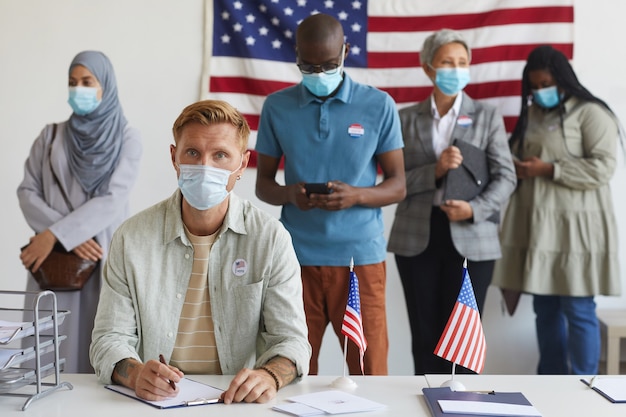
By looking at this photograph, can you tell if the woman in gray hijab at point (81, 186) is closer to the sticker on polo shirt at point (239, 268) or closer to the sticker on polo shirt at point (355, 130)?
the sticker on polo shirt at point (355, 130)

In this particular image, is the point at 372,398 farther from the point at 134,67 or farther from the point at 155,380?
the point at 134,67

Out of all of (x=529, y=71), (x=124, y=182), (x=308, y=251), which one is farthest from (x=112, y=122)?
(x=529, y=71)

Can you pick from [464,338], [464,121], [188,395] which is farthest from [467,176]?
[188,395]

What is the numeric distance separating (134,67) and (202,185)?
262 cm

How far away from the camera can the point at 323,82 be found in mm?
2996

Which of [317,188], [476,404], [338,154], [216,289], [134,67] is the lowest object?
[476,404]

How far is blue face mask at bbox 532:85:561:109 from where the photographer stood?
3.93m

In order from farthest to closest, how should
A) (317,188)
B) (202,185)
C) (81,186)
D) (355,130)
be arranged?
(81,186), (355,130), (317,188), (202,185)

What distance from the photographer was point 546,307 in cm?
415

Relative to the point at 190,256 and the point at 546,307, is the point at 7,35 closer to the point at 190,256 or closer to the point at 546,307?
the point at 190,256

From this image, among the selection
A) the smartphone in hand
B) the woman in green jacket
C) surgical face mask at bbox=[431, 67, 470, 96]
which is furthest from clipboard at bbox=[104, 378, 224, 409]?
the woman in green jacket

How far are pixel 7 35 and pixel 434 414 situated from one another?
3678 mm

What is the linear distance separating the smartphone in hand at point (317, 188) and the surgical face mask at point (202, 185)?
2.89 feet

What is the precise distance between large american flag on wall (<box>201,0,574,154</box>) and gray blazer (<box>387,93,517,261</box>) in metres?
0.82
